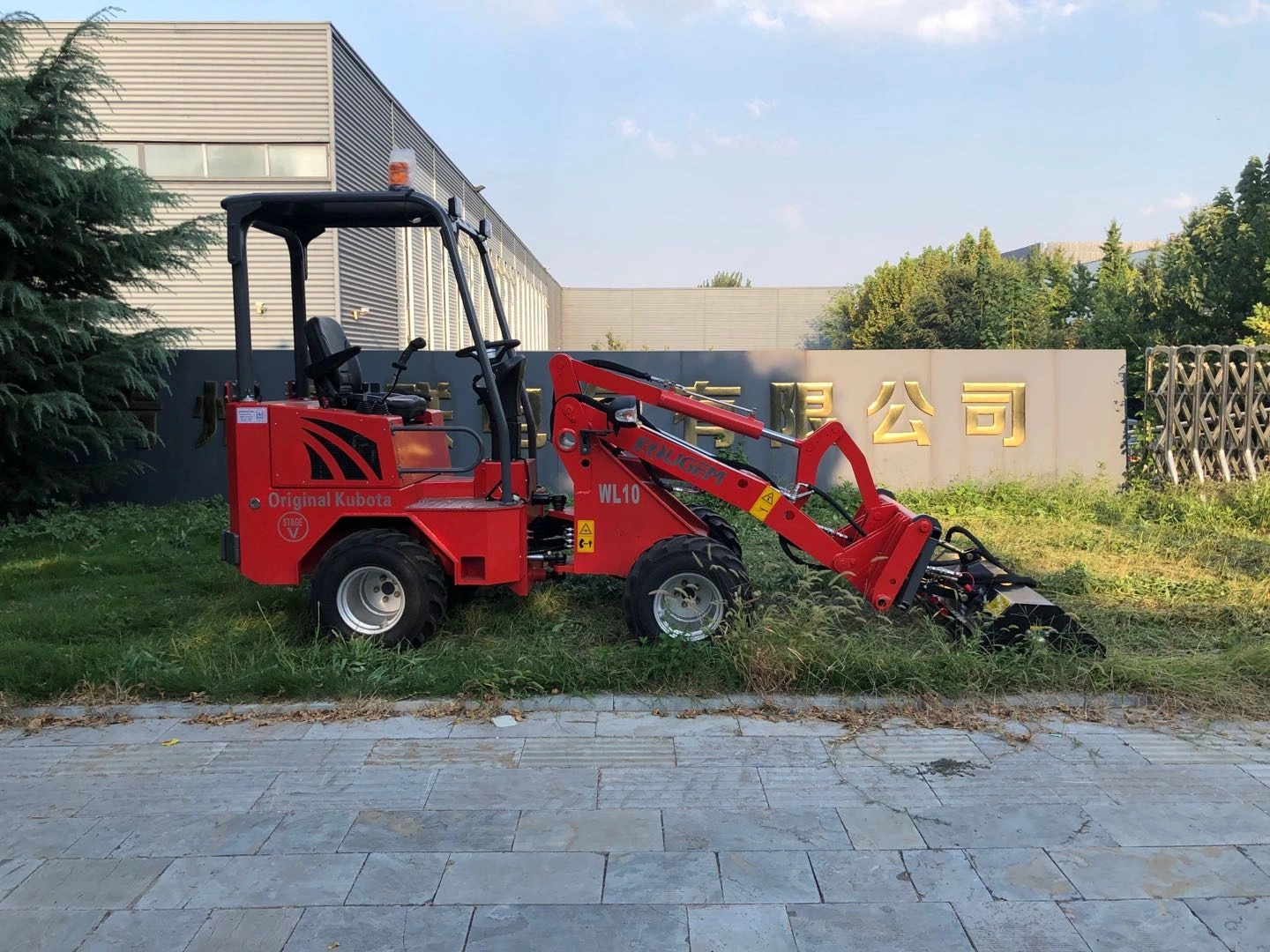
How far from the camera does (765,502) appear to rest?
18.7 ft

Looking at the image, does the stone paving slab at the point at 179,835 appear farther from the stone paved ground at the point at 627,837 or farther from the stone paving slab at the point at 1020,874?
the stone paving slab at the point at 1020,874

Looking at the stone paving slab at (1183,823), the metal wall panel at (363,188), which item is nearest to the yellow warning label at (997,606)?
the stone paving slab at (1183,823)

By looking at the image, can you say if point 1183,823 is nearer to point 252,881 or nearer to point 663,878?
point 663,878

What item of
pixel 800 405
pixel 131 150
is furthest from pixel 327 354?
pixel 131 150

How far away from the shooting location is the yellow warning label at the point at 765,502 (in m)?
5.66

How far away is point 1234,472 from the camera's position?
10.7 m

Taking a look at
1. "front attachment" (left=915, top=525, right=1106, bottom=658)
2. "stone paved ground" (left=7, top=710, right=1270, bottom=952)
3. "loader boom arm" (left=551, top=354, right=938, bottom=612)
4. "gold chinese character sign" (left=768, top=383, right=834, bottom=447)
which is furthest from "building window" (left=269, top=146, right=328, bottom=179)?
"front attachment" (left=915, top=525, right=1106, bottom=658)

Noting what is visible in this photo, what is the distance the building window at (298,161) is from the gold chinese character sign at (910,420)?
38.3ft

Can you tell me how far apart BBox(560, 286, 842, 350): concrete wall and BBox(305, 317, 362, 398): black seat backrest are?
41.2m

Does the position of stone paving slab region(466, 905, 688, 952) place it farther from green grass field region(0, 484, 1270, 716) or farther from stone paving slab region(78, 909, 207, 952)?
A: green grass field region(0, 484, 1270, 716)

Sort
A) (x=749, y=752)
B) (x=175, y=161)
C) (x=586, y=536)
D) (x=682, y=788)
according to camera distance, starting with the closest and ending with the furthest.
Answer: (x=682, y=788) < (x=749, y=752) < (x=586, y=536) < (x=175, y=161)

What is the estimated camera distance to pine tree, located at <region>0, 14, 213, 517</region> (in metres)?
8.94

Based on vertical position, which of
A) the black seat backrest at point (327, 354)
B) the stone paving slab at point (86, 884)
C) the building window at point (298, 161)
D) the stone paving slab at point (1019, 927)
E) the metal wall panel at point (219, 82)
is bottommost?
the stone paving slab at point (1019, 927)

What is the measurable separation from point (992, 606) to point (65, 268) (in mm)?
9078
